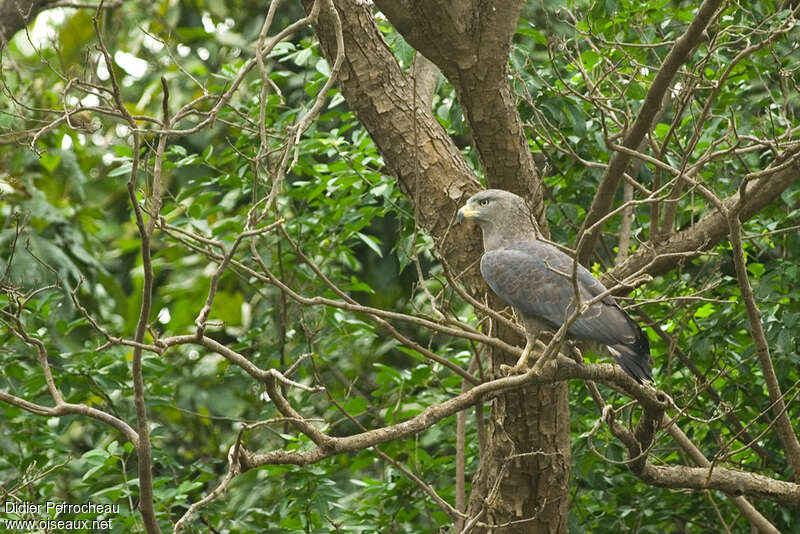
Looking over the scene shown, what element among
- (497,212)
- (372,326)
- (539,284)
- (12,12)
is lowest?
(539,284)

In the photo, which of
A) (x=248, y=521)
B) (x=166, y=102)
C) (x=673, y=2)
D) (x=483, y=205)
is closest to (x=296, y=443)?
(x=248, y=521)

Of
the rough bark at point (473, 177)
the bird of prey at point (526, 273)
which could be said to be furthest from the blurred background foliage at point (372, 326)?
the bird of prey at point (526, 273)

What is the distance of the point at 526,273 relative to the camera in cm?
381

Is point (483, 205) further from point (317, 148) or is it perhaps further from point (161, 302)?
point (161, 302)

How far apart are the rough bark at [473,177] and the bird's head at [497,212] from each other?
0.14 metres

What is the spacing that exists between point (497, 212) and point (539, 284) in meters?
0.35

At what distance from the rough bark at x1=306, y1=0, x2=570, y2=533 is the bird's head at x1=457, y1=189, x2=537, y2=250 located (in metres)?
0.14

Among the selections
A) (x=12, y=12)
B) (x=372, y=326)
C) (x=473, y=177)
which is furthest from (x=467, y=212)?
(x=12, y=12)

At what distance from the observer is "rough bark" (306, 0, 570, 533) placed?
3.72m

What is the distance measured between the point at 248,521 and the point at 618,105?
9.86 feet

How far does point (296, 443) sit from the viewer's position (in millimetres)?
4188

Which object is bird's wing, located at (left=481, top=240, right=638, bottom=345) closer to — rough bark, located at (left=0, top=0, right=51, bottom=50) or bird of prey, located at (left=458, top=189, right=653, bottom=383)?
bird of prey, located at (left=458, top=189, right=653, bottom=383)

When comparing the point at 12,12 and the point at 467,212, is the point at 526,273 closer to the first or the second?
the point at 467,212

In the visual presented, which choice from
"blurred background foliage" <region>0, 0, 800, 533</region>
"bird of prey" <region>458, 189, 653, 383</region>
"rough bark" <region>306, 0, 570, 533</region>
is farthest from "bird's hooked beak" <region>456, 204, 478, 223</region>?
"blurred background foliage" <region>0, 0, 800, 533</region>
